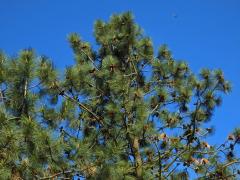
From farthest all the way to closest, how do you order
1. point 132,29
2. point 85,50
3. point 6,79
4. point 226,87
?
point 85,50
point 132,29
point 226,87
point 6,79

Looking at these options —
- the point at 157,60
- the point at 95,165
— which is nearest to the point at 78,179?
the point at 95,165

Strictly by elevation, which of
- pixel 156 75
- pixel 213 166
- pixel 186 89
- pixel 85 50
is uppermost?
pixel 85 50

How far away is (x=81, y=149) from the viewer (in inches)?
293

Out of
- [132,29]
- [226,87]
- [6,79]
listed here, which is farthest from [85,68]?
[226,87]

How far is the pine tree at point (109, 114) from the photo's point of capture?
7.21m

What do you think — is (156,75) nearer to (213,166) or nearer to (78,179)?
(213,166)

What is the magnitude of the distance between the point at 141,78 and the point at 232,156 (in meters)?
2.75

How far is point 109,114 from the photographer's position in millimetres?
8430

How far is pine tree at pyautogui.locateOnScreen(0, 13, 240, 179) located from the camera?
23.7ft

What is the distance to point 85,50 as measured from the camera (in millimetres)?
11477

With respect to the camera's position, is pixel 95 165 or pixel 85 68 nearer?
pixel 95 165

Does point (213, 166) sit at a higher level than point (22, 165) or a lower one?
higher

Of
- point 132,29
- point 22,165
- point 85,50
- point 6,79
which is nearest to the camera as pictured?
point 22,165

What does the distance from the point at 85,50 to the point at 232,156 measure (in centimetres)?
427
